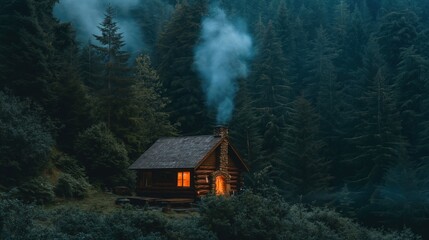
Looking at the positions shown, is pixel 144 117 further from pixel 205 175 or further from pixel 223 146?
pixel 205 175

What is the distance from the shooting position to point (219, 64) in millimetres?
59688

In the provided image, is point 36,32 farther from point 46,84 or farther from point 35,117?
point 35,117

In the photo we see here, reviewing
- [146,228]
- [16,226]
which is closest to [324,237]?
[146,228]

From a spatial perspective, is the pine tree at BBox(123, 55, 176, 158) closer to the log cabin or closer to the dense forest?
the dense forest

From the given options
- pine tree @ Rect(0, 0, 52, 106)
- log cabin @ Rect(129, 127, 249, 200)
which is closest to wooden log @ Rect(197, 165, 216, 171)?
log cabin @ Rect(129, 127, 249, 200)

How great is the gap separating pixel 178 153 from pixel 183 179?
217 cm

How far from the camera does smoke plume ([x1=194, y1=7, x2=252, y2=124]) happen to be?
189 feet

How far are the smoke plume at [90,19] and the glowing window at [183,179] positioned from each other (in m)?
54.3

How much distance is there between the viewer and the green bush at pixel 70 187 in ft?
112

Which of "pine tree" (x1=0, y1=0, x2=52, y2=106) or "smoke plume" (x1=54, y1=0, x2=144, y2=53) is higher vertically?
"smoke plume" (x1=54, y1=0, x2=144, y2=53)

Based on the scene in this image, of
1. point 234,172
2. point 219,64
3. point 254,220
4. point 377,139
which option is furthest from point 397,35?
point 254,220

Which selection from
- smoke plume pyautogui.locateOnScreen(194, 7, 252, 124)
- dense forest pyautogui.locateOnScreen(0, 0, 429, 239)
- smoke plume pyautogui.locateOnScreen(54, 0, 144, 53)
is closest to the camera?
dense forest pyautogui.locateOnScreen(0, 0, 429, 239)

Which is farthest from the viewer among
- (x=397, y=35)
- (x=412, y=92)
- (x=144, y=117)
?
(x=397, y=35)

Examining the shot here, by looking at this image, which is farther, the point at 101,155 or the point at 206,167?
the point at 101,155
